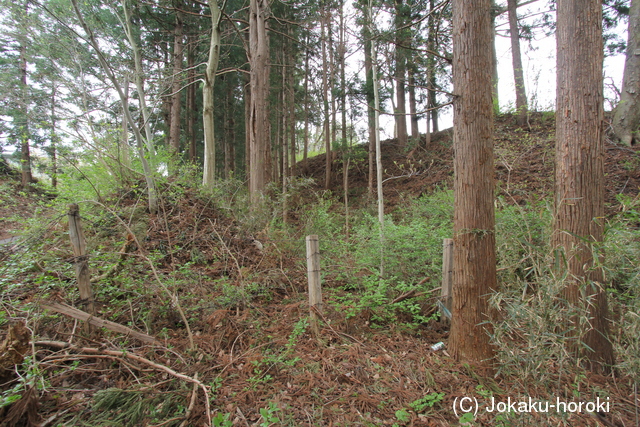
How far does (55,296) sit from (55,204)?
8.46 ft

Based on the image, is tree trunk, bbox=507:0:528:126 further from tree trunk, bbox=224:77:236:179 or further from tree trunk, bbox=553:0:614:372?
tree trunk, bbox=224:77:236:179

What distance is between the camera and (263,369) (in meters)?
2.64

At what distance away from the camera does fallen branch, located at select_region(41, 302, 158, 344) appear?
7.89 feet

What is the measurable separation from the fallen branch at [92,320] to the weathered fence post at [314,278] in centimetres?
168

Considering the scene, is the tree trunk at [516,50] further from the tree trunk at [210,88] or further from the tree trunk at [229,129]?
the tree trunk at [229,129]

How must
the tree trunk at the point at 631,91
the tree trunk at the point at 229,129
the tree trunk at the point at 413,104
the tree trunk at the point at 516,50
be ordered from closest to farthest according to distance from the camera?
1. the tree trunk at the point at 631,91
2. the tree trunk at the point at 413,104
3. the tree trunk at the point at 516,50
4. the tree trunk at the point at 229,129

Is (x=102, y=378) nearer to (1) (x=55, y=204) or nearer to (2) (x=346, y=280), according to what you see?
(2) (x=346, y=280)

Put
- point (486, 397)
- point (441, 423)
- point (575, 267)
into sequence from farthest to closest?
point (575, 267) < point (486, 397) < point (441, 423)

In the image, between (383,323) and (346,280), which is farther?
(346,280)

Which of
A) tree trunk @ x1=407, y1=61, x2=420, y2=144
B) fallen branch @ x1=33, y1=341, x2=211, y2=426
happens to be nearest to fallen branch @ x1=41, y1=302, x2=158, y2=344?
fallen branch @ x1=33, y1=341, x2=211, y2=426

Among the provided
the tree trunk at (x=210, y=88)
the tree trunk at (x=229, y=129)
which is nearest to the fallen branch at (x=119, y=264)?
the tree trunk at (x=210, y=88)

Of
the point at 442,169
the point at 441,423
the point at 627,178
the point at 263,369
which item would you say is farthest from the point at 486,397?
the point at 442,169

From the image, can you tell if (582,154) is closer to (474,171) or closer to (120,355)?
(474,171)

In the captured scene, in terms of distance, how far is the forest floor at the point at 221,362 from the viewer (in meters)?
2.05
